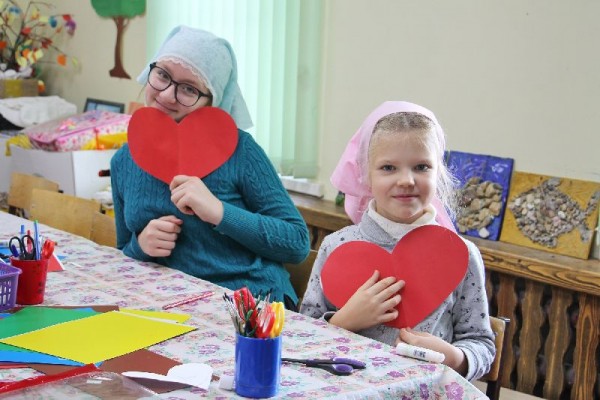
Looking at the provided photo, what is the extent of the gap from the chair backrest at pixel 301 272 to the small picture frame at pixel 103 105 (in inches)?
107

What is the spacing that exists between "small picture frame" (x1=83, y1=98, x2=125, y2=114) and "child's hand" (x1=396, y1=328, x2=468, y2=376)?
343cm

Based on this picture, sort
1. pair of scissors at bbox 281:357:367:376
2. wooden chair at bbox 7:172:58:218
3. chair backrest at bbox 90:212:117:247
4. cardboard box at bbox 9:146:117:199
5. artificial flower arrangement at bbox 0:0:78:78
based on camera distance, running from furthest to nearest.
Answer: artificial flower arrangement at bbox 0:0:78:78 < cardboard box at bbox 9:146:117:199 < wooden chair at bbox 7:172:58:218 < chair backrest at bbox 90:212:117:247 < pair of scissors at bbox 281:357:367:376

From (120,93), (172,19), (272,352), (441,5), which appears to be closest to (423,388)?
(272,352)

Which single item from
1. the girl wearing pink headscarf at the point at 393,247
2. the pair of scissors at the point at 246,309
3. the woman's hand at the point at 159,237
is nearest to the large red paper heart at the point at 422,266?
the girl wearing pink headscarf at the point at 393,247

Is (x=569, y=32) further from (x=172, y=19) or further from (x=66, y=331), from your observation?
(x=172, y=19)

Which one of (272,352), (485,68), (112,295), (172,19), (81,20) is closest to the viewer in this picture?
(272,352)

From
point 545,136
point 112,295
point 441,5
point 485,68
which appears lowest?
point 112,295

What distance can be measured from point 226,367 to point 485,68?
1.93 meters

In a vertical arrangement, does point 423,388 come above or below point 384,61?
below

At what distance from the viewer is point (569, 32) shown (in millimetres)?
2738

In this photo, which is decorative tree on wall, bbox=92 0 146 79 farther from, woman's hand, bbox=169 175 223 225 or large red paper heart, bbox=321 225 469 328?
large red paper heart, bbox=321 225 469 328

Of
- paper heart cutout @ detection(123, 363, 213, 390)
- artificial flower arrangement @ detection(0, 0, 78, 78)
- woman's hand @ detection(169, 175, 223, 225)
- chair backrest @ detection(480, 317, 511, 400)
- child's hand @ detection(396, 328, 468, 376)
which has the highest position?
artificial flower arrangement @ detection(0, 0, 78, 78)

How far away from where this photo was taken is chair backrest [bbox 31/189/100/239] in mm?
2748

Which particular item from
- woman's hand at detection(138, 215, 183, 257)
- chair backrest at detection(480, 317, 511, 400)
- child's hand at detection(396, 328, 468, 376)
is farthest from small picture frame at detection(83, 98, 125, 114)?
child's hand at detection(396, 328, 468, 376)
